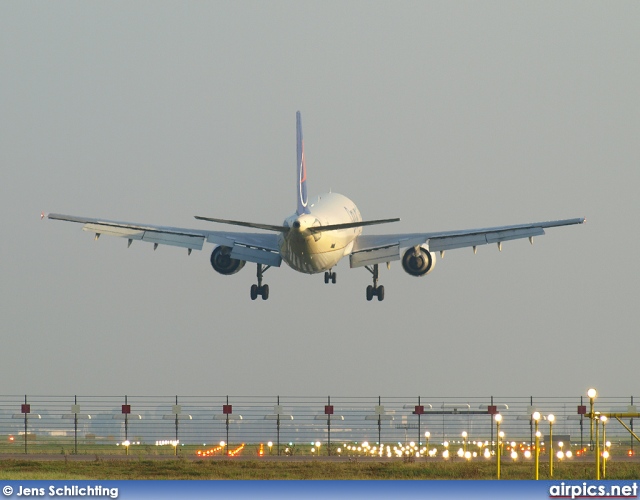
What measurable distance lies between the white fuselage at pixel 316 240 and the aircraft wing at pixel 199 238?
12.6ft

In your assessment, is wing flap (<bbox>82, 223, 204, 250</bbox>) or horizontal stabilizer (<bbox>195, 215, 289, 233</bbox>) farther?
wing flap (<bbox>82, 223, 204, 250</bbox>)

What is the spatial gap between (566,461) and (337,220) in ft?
72.6

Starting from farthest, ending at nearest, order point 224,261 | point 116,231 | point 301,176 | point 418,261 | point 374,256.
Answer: point 374,256 → point 301,176 → point 224,261 → point 116,231 → point 418,261

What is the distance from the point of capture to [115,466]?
44406 millimetres

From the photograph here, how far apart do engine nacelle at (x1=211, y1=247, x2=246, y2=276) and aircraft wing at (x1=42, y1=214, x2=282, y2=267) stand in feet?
2.59

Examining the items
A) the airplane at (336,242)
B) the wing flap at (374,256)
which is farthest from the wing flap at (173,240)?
the wing flap at (374,256)

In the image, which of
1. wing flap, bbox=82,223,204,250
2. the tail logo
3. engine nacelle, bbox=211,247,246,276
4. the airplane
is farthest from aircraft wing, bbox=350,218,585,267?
wing flap, bbox=82,223,204,250

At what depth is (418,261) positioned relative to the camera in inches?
2650

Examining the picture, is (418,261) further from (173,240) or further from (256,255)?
(173,240)

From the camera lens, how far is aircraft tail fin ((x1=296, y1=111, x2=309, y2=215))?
63.8 m

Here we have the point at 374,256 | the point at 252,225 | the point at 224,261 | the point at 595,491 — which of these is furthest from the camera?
the point at 374,256

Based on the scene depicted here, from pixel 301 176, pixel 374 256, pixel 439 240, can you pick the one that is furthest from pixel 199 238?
pixel 439 240

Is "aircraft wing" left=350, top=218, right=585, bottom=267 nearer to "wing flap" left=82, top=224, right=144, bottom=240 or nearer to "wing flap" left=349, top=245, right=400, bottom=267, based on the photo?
"wing flap" left=349, top=245, right=400, bottom=267

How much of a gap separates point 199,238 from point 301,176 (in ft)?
21.6
